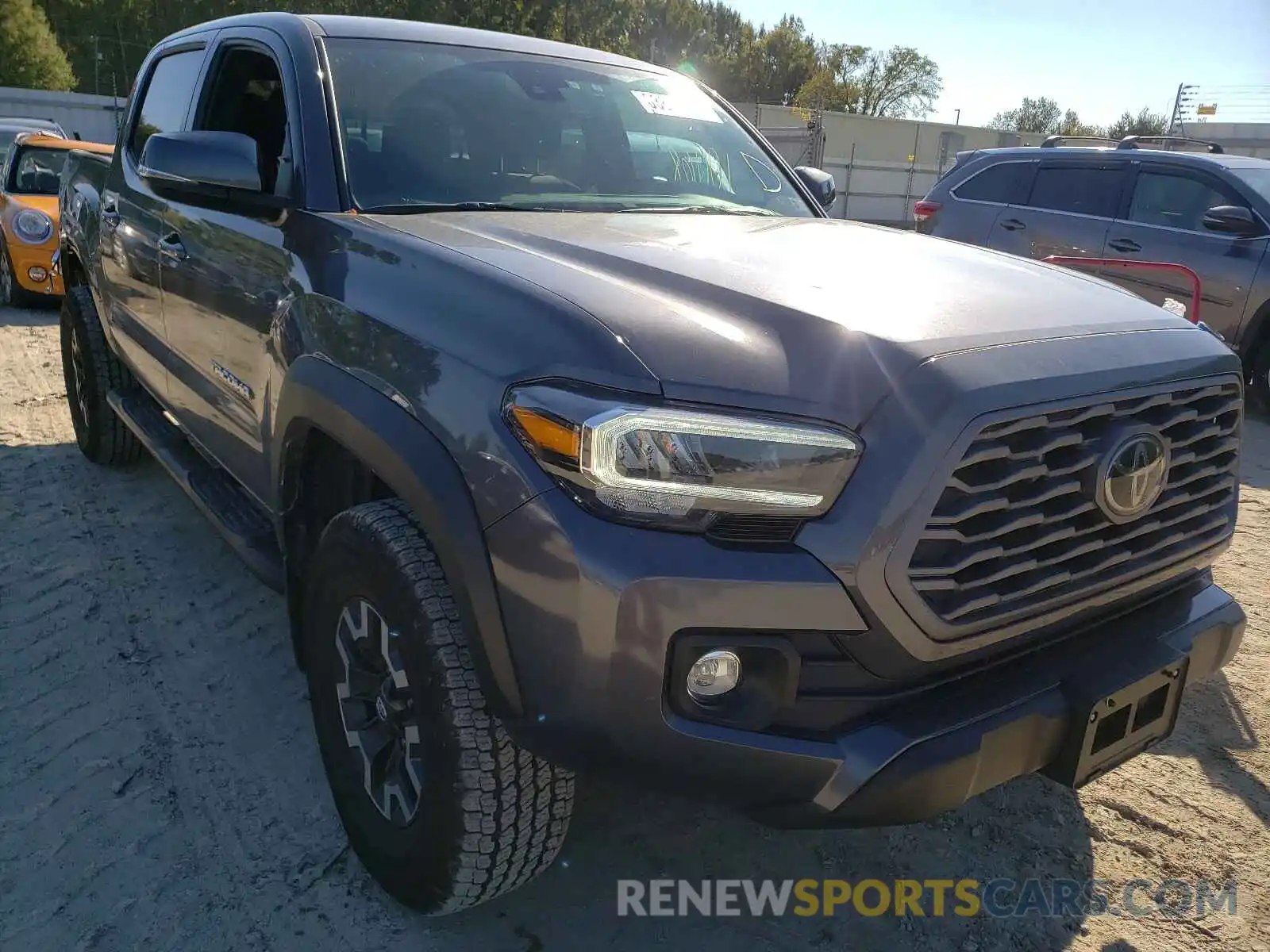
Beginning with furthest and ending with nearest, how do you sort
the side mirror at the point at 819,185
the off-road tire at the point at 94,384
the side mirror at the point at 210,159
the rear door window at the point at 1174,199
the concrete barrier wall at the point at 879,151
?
the concrete barrier wall at the point at 879,151 < the rear door window at the point at 1174,199 < the off-road tire at the point at 94,384 < the side mirror at the point at 819,185 < the side mirror at the point at 210,159

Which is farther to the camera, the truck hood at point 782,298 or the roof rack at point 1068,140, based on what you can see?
the roof rack at point 1068,140

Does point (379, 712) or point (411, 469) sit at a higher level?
point (411, 469)

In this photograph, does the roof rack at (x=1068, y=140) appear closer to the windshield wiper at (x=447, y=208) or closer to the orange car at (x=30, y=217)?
the windshield wiper at (x=447, y=208)

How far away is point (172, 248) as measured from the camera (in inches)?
130

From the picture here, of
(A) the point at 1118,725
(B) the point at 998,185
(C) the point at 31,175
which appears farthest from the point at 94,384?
(B) the point at 998,185

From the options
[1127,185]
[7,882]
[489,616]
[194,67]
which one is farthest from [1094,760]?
[1127,185]

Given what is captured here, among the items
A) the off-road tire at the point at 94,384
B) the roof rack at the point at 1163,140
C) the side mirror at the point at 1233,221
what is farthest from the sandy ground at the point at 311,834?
the roof rack at the point at 1163,140

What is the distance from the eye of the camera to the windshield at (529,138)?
2.65 meters

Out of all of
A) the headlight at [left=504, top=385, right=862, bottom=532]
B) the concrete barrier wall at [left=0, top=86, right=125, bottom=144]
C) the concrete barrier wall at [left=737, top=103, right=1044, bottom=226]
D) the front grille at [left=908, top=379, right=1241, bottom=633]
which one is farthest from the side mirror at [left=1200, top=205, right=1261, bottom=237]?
the concrete barrier wall at [left=0, top=86, right=125, bottom=144]

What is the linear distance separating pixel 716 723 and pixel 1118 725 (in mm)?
834

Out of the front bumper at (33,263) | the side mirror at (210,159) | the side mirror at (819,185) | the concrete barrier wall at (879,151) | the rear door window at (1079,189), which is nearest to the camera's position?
the side mirror at (210,159)

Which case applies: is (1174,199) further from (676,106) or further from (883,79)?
(883,79)

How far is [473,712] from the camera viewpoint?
1817 mm

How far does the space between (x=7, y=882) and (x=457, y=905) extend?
1.07 metres
